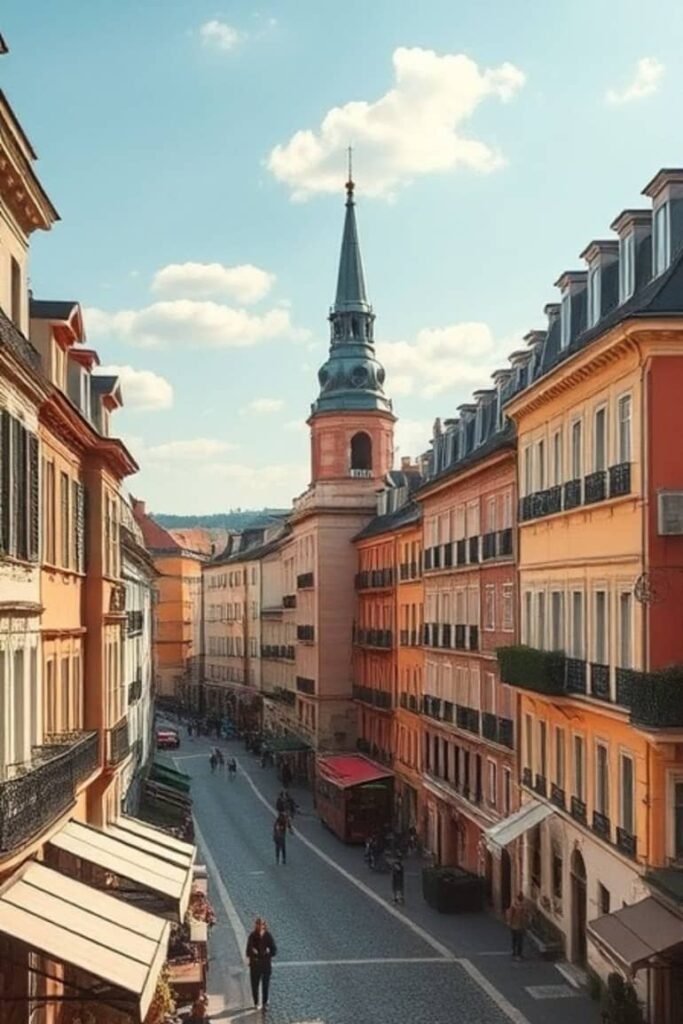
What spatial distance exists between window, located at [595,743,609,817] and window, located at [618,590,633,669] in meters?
2.88

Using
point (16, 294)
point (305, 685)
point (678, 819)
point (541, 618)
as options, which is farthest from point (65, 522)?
point (305, 685)

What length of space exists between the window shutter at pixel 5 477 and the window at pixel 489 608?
92.3ft

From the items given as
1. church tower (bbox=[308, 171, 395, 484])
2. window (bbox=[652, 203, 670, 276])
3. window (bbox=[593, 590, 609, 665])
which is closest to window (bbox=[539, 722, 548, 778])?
window (bbox=[593, 590, 609, 665])

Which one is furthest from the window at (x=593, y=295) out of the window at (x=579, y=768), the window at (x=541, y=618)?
the window at (x=579, y=768)

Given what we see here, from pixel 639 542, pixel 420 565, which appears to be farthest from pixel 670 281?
pixel 420 565

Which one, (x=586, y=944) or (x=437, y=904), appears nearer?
(x=586, y=944)

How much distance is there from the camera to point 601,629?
109 ft

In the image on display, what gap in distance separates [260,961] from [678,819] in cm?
1045

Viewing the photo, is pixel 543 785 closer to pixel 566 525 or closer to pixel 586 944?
pixel 586 944

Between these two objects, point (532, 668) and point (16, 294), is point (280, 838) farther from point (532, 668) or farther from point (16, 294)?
point (16, 294)

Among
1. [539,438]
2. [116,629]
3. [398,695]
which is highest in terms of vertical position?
[539,438]

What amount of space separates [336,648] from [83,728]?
51.4m

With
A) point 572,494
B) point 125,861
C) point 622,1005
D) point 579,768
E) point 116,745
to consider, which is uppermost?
point 572,494

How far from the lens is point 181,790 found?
66625 mm
